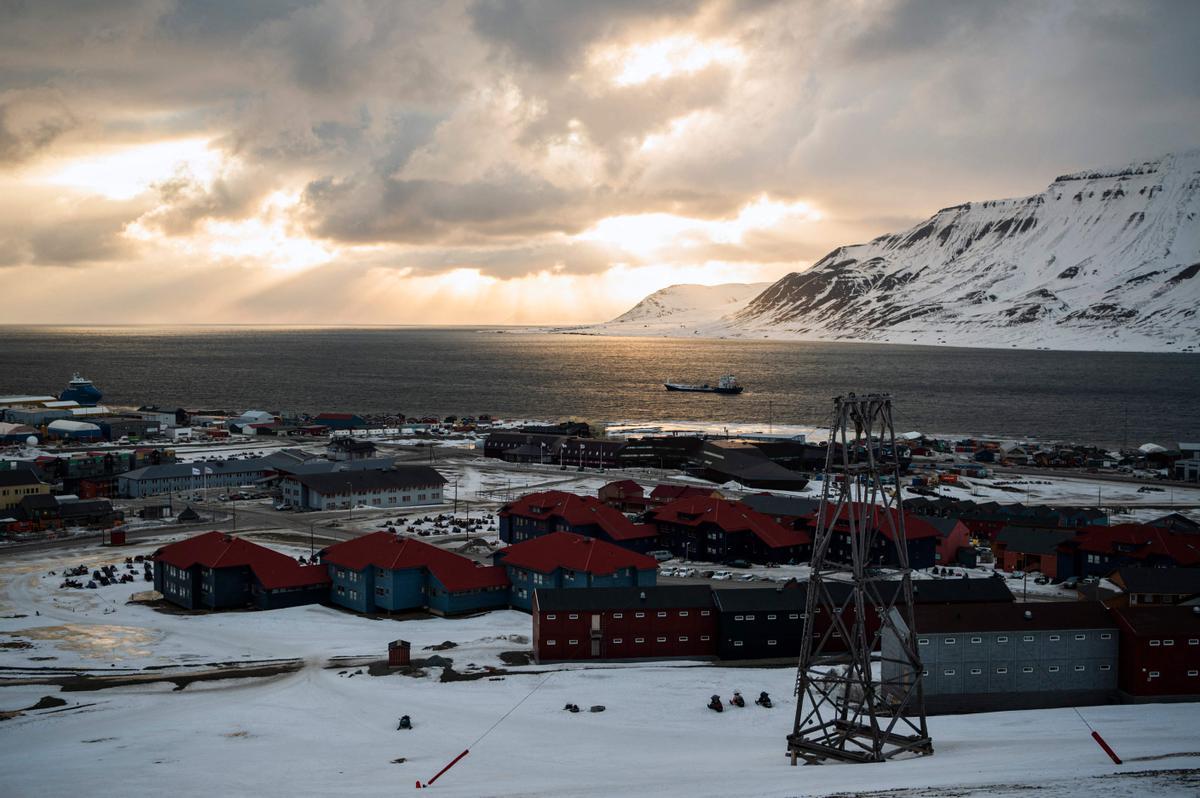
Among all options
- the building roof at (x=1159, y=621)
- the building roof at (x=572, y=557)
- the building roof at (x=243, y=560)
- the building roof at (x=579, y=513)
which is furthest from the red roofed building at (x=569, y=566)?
Answer: the building roof at (x=1159, y=621)

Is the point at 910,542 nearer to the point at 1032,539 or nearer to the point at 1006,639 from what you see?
the point at 1032,539

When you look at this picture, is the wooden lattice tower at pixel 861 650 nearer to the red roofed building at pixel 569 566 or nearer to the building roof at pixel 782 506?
the red roofed building at pixel 569 566

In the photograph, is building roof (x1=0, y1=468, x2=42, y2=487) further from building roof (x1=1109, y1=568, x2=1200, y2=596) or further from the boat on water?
the boat on water

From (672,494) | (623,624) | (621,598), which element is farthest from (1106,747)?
(672,494)

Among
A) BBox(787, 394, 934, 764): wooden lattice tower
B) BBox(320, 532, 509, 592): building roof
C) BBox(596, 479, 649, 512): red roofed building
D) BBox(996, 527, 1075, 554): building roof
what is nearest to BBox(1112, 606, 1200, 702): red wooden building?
BBox(787, 394, 934, 764): wooden lattice tower

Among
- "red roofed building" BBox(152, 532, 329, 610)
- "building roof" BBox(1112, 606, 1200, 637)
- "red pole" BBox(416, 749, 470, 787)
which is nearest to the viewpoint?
"red pole" BBox(416, 749, 470, 787)

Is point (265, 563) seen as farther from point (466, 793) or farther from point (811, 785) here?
point (811, 785)

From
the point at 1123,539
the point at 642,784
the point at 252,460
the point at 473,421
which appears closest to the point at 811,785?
the point at 642,784
